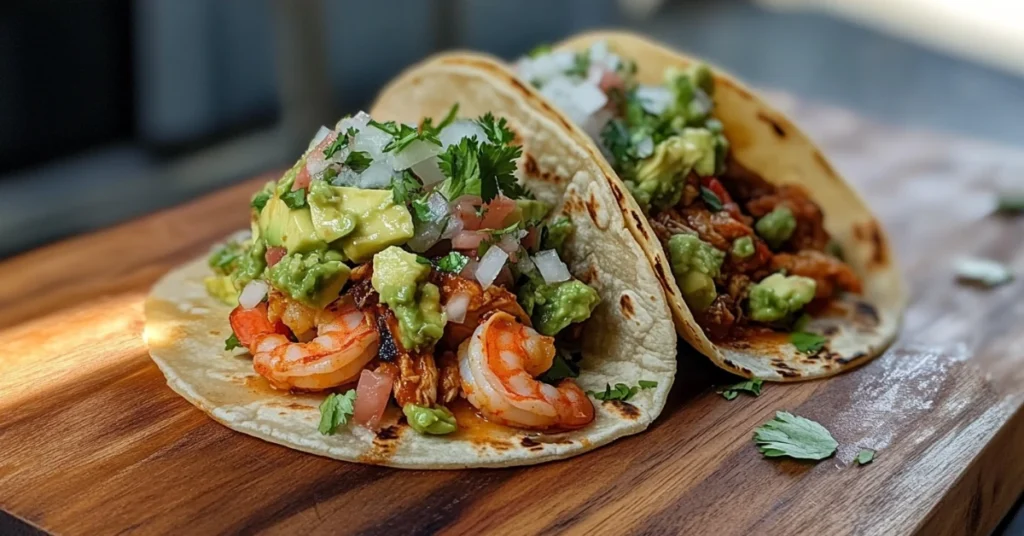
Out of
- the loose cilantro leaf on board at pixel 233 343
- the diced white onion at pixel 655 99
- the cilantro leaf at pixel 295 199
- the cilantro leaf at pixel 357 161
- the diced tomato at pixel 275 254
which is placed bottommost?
the loose cilantro leaf on board at pixel 233 343

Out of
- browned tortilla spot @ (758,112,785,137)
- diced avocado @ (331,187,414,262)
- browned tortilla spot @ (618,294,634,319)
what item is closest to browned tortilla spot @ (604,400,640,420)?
browned tortilla spot @ (618,294,634,319)

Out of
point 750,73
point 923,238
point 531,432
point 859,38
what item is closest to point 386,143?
point 531,432

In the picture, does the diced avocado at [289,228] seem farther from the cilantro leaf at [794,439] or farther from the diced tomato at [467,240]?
the cilantro leaf at [794,439]

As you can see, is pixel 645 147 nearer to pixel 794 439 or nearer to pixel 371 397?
pixel 794 439

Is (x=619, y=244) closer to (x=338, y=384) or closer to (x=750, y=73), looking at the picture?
(x=338, y=384)

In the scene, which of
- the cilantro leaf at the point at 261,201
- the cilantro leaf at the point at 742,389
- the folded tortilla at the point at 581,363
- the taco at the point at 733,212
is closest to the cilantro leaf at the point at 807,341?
the taco at the point at 733,212

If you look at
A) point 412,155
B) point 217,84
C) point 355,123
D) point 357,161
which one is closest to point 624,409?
point 412,155
